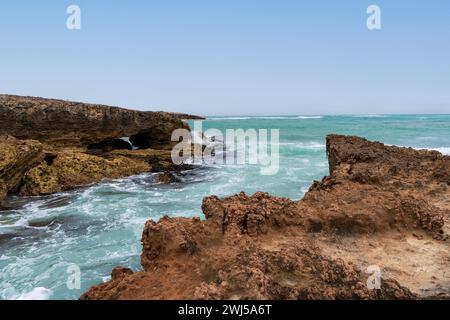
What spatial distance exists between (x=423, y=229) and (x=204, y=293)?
247 centimetres

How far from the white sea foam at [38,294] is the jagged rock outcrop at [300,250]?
8.79 feet

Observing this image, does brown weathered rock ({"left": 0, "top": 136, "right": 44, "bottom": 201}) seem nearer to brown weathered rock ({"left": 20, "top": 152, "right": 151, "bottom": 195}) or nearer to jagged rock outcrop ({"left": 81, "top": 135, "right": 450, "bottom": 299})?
brown weathered rock ({"left": 20, "top": 152, "right": 151, "bottom": 195})

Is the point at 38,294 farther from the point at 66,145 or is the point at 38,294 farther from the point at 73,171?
the point at 66,145

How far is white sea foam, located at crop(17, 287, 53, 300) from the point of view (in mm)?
4789

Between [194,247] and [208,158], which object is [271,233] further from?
[208,158]

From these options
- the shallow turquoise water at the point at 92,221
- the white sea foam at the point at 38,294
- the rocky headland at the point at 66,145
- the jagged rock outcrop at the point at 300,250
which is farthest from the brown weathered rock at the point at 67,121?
the jagged rock outcrop at the point at 300,250

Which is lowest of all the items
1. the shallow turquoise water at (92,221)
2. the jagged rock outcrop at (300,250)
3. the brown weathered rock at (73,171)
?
the shallow turquoise water at (92,221)

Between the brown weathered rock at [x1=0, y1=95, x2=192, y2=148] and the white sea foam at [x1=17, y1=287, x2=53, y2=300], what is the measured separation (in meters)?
9.78

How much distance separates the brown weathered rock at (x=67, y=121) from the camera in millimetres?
13008

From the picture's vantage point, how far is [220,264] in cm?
263

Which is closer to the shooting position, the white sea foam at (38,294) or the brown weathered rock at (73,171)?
the white sea foam at (38,294)

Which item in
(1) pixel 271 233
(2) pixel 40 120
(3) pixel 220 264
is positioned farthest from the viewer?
(2) pixel 40 120

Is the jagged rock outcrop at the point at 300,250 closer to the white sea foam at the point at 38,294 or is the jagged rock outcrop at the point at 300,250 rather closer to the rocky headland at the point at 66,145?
the white sea foam at the point at 38,294

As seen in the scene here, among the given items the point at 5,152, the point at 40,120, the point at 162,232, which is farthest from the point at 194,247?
the point at 40,120
